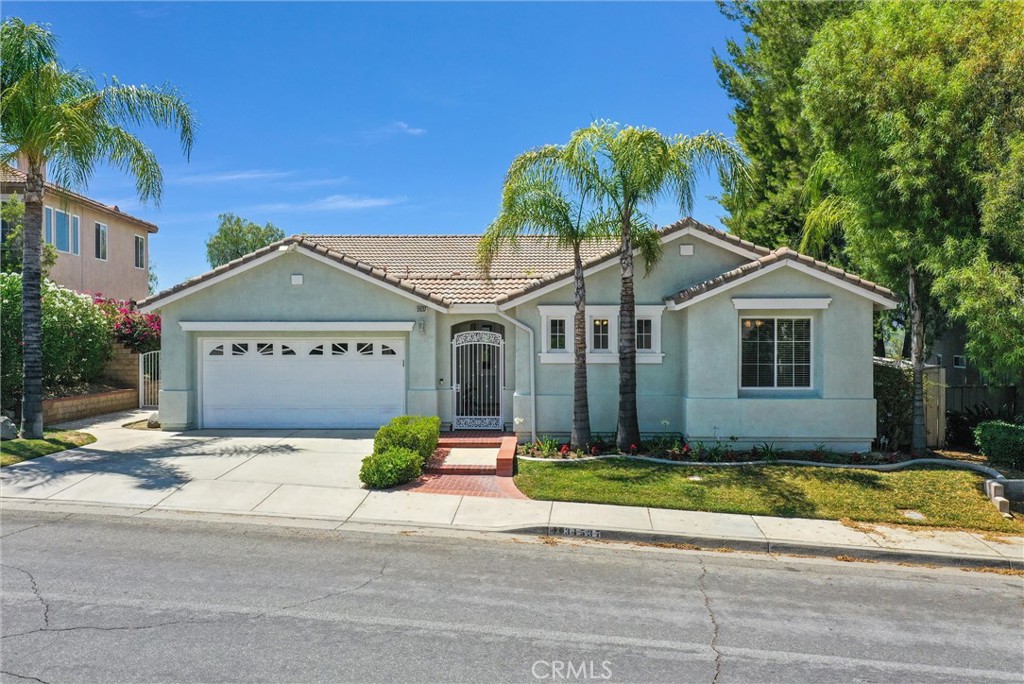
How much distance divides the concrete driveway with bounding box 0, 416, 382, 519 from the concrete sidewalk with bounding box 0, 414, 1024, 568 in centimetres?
2

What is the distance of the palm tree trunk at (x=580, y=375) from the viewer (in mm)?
12711

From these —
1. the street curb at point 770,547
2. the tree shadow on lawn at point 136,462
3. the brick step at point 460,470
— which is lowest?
the street curb at point 770,547

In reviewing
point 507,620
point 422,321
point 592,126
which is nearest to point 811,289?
point 592,126

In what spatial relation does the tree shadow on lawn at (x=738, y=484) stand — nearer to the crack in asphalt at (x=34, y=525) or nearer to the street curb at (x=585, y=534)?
the street curb at (x=585, y=534)

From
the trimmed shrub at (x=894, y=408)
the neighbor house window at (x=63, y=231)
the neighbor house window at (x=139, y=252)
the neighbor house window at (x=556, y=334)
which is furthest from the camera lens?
the neighbor house window at (x=139, y=252)

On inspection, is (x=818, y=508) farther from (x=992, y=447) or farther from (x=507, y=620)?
(x=507, y=620)

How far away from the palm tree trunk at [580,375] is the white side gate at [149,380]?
13151 mm

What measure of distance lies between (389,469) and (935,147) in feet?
35.8

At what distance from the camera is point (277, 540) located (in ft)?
26.8

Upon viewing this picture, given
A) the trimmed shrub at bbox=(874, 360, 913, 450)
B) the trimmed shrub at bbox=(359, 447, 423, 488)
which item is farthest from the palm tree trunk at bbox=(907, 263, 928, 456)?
the trimmed shrub at bbox=(359, 447, 423, 488)

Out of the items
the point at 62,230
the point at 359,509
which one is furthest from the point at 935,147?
the point at 62,230

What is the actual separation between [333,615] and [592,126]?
963 cm

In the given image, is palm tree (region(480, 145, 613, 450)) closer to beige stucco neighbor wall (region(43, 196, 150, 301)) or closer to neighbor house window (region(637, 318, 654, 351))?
neighbor house window (region(637, 318, 654, 351))

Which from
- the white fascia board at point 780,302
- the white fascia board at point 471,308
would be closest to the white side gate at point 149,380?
the white fascia board at point 471,308
